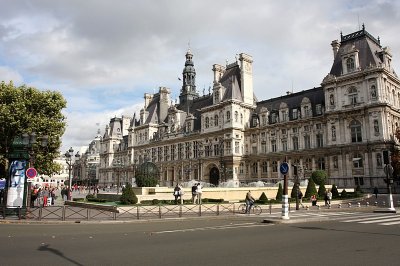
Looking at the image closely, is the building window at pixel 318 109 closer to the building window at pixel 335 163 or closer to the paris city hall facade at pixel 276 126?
the paris city hall facade at pixel 276 126

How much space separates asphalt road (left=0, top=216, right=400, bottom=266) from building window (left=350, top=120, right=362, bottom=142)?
38807 millimetres

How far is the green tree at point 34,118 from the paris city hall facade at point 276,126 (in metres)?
10.9

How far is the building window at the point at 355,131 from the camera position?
5077 cm

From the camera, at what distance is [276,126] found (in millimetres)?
63375

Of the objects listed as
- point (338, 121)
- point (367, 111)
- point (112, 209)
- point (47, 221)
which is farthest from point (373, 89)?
point (47, 221)

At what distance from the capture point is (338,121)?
52.9 meters

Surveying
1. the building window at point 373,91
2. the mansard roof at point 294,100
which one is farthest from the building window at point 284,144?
the building window at point 373,91

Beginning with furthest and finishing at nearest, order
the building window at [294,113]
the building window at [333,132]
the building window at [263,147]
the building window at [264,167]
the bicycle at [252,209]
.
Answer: the building window at [263,147], the building window at [264,167], the building window at [294,113], the building window at [333,132], the bicycle at [252,209]

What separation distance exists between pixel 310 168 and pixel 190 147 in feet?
91.0

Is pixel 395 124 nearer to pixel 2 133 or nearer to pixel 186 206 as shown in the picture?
pixel 186 206

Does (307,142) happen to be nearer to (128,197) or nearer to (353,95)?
(353,95)

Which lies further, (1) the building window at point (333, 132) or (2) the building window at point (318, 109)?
(2) the building window at point (318, 109)

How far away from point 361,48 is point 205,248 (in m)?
52.4

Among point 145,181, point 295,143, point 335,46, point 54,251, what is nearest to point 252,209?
point 145,181
